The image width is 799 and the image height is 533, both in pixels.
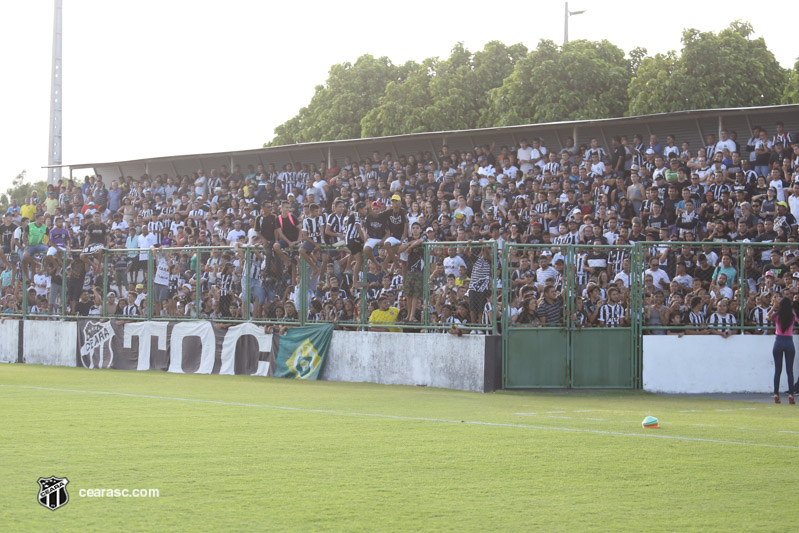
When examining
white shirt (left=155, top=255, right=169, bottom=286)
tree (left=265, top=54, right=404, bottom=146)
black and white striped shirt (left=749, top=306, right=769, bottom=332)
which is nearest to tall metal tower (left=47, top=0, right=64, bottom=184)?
tree (left=265, top=54, right=404, bottom=146)

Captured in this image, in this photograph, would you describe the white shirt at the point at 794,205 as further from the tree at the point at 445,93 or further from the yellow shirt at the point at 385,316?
the tree at the point at 445,93

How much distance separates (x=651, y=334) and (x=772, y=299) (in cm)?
225

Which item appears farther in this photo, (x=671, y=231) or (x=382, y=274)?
(x=671, y=231)

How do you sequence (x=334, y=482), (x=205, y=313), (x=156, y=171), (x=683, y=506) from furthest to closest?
(x=156, y=171)
(x=205, y=313)
(x=334, y=482)
(x=683, y=506)

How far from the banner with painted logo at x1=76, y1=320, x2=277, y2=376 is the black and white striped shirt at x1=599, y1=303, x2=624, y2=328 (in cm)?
687

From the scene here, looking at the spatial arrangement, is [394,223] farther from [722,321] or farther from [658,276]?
[722,321]

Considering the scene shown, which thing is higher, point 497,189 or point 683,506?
point 497,189

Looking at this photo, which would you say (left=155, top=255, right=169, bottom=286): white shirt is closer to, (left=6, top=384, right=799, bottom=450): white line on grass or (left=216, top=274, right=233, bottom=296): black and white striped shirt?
(left=216, top=274, right=233, bottom=296): black and white striped shirt

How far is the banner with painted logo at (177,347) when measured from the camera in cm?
2219

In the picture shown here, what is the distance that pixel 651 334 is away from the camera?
19.5 meters

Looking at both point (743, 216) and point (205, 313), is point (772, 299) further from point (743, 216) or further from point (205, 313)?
point (205, 313)

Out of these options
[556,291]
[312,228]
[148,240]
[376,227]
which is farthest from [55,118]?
[556,291]

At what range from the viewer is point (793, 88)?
4669 cm

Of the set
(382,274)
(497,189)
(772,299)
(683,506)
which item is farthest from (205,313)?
(683,506)
